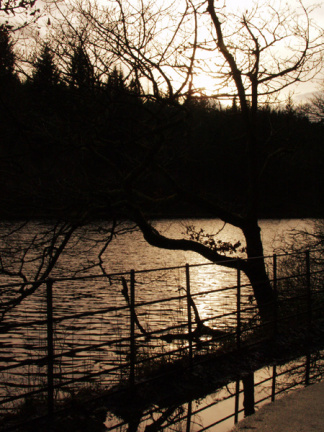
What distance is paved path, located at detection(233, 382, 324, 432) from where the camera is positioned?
17.5 feet

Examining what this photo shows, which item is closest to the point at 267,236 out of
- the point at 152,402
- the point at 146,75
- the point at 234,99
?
the point at 234,99

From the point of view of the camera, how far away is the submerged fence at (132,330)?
255 inches

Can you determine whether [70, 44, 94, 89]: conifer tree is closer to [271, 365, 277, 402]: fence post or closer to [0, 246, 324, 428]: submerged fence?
[0, 246, 324, 428]: submerged fence

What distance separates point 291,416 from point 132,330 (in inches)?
82.2

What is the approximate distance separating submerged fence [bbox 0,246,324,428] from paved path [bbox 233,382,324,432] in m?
1.59

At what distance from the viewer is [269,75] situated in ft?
40.8

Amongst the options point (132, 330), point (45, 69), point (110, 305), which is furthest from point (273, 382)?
point (110, 305)

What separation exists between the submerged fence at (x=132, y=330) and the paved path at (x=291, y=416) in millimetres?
1592

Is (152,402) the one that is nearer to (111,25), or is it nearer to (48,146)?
(48,146)

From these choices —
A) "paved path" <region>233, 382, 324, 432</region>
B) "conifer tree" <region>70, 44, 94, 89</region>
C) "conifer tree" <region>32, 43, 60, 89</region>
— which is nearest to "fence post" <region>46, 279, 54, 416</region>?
"paved path" <region>233, 382, 324, 432</region>

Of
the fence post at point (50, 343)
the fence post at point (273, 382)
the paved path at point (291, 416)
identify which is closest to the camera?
the paved path at point (291, 416)

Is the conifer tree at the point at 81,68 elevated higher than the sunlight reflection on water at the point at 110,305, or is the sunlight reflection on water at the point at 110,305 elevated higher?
the conifer tree at the point at 81,68

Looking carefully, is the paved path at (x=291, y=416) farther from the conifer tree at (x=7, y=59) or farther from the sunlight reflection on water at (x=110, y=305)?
the conifer tree at (x=7, y=59)

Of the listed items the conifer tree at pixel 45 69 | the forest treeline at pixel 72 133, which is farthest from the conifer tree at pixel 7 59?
the conifer tree at pixel 45 69
